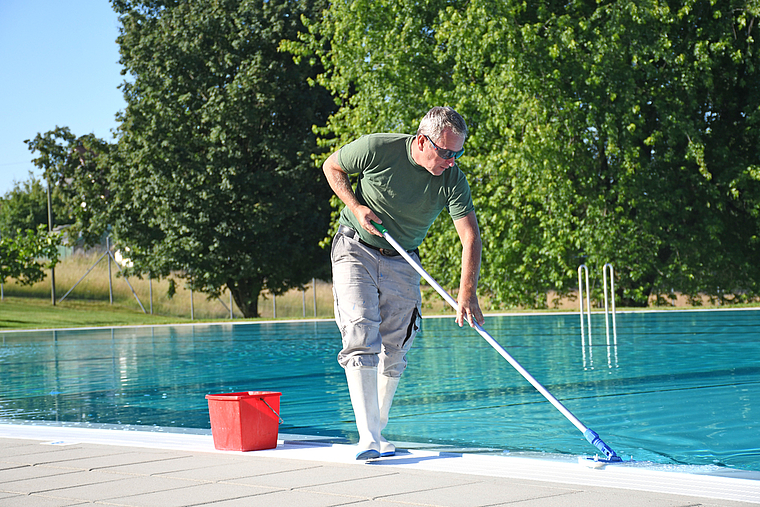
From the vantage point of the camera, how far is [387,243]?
13.5ft

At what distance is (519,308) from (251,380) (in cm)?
1483

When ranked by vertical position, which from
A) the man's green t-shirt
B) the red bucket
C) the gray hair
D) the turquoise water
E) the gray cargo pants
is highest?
the gray hair

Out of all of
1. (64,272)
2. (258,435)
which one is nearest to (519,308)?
(258,435)

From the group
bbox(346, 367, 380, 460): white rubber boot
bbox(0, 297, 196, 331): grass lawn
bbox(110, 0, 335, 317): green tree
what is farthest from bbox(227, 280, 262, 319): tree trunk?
bbox(346, 367, 380, 460): white rubber boot

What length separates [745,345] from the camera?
31.4ft

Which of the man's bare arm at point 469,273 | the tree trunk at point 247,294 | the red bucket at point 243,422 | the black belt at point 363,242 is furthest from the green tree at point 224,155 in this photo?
the red bucket at point 243,422

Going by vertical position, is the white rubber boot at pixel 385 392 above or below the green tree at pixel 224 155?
below

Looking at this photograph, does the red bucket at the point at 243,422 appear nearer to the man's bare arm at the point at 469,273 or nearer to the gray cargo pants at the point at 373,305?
the gray cargo pants at the point at 373,305

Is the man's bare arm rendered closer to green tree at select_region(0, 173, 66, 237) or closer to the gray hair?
the gray hair

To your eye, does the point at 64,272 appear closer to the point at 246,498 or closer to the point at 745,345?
the point at 745,345

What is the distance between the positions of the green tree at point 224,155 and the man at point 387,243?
809 inches

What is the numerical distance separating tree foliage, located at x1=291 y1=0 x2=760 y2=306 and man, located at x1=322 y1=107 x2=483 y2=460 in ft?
49.3

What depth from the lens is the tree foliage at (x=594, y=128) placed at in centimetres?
1897

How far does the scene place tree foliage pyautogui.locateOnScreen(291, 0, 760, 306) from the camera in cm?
1897
